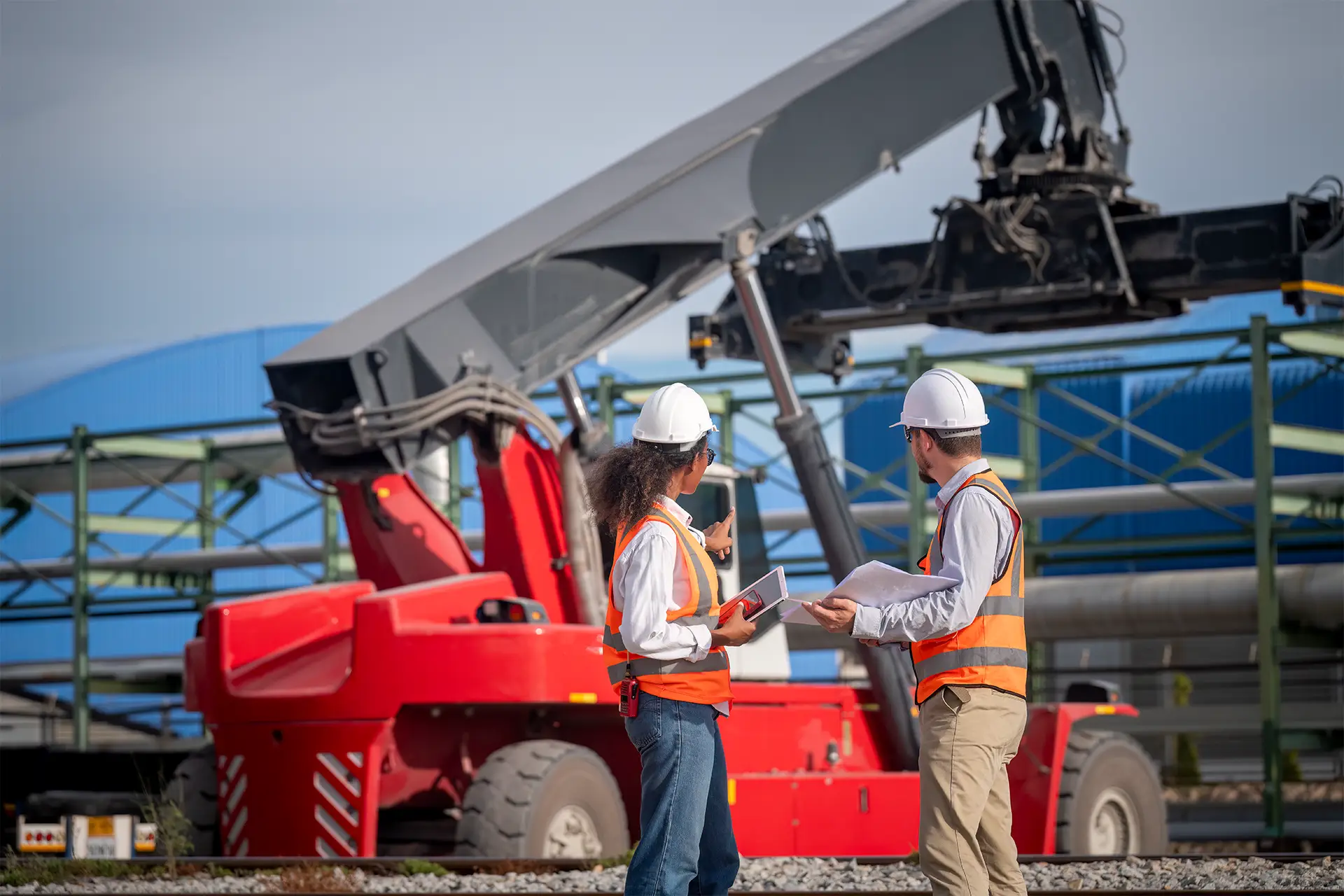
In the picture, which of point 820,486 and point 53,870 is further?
point 820,486

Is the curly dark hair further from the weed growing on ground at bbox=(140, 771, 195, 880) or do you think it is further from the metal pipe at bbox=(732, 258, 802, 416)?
the metal pipe at bbox=(732, 258, 802, 416)

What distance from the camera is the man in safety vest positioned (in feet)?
15.3

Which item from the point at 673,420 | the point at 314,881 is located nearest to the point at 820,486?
the point at 314,881

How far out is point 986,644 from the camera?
4742 mm

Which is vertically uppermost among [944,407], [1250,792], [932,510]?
[932,510]

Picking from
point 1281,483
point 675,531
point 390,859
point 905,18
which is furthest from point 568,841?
point 1281,483

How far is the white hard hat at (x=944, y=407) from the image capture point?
16.0 ft

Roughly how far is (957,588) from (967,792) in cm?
53

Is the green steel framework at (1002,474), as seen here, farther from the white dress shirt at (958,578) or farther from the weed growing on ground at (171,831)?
the white dress shirt at (958,578)

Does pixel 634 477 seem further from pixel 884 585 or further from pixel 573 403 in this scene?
pixel 573 403

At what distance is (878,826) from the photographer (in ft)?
34.5

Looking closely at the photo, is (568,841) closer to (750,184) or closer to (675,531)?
(750,184)

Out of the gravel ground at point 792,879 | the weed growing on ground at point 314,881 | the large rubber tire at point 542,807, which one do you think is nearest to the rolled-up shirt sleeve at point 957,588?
the gravel ground at point 792,879

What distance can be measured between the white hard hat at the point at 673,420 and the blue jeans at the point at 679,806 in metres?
0.74
